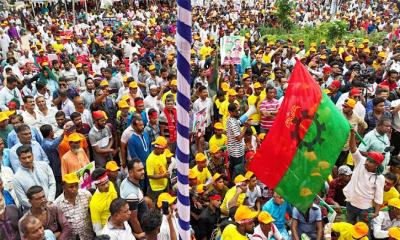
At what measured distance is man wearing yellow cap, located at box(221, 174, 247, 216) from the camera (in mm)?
5449

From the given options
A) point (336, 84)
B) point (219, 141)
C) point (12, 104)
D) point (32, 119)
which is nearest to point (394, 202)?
point (219, 141)

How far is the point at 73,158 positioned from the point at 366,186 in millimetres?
3659

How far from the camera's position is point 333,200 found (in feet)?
20.1

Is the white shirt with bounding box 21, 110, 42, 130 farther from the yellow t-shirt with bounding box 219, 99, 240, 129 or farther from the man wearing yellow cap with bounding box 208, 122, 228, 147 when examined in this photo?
the yellow t-shirt with bounding box 219, 99, 240, 129

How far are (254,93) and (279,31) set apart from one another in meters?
13.2

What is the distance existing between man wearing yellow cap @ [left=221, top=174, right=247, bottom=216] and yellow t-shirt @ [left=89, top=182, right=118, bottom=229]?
158cm

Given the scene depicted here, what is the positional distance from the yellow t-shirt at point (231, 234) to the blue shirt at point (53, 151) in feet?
8.67

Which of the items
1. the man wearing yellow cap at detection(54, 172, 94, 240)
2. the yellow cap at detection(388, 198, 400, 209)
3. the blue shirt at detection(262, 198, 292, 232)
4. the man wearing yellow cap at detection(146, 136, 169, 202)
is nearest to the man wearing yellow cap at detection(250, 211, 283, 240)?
the blue shirt at detection(262, 198, 292, 232)

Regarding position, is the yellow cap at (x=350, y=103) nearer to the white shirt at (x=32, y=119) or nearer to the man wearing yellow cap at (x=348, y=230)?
the man wearing yellow cap at (x=348, y=230)

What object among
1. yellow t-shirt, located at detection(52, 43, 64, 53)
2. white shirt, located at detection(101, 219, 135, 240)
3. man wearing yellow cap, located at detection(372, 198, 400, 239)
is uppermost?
white shirt, located at detection(101, 219, 135, 240)

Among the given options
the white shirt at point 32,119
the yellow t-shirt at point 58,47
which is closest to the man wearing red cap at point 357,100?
the white shirt at point 32,119

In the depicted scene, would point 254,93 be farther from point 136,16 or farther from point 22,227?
point 136,16

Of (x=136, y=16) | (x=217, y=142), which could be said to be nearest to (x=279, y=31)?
(x=136, y=16)

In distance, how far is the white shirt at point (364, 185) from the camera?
17.0 ft
